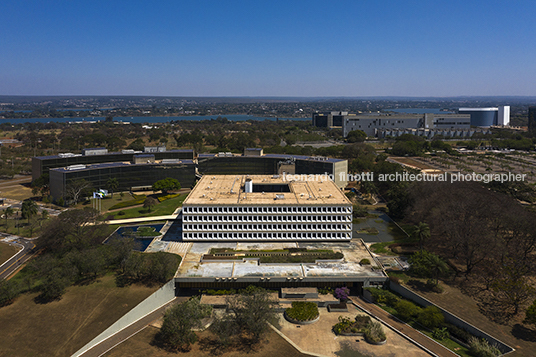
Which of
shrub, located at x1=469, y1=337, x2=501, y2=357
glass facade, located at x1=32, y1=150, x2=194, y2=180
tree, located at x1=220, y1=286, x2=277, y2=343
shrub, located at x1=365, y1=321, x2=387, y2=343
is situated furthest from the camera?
glass facade, located at x1=32, y1=150, x2=194, y2=180

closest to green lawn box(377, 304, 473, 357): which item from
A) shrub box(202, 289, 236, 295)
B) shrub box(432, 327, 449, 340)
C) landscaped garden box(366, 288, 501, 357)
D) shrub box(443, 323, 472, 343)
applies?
landscaped garden box(366, 288, 501, 357)

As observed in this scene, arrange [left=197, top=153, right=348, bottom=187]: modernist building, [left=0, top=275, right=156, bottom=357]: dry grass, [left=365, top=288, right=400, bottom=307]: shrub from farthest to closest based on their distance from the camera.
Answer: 1. [left=197, top=153, right=348, bottom=187]: modernist building
2. [left=365, top=288, right=400, bottom=307]: shrub
3. [left=0, top=275, right=156, bottom=357]: dry grass

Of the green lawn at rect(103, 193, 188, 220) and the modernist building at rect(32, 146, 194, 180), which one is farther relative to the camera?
the modernist building at rect(32, 146, 194, 180)

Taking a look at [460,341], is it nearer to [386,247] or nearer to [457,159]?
[386,247]

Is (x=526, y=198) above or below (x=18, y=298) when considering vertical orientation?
above

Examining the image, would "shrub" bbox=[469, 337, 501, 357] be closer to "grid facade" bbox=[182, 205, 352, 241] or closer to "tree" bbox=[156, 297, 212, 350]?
"grid facade" bbox=[182, 205, 352, 241]

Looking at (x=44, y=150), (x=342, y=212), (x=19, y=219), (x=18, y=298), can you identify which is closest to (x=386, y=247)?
(x=342, y=212)

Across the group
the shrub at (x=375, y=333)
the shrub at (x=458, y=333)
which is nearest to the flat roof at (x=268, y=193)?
the shrub at (x=375, y=333)
